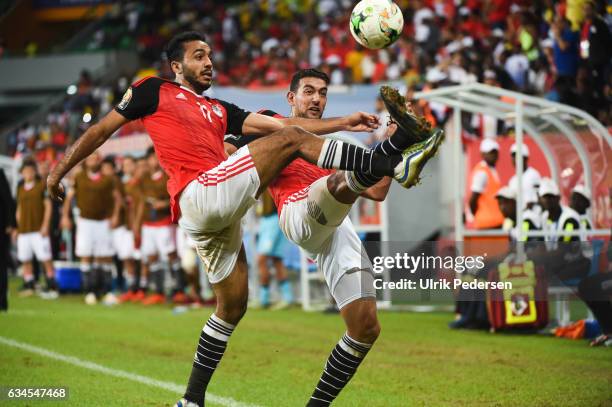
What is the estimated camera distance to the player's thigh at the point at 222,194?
5.32 m

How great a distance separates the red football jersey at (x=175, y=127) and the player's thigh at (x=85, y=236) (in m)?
10.00

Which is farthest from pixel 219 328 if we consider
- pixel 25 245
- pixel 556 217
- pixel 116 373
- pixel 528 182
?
pixel 25 245

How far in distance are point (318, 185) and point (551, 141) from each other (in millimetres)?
6405

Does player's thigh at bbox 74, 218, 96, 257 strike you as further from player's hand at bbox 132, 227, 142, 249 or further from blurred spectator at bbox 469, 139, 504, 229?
blurred spectator at bbox 469, 139, 504, 229

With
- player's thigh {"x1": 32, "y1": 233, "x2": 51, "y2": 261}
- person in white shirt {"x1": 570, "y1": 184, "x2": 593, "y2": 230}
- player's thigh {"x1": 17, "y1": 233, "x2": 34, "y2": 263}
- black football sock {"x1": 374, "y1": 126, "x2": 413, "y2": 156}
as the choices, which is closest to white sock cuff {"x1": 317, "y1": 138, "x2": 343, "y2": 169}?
black football sock {"x1": 374, "y1": 126, "x2": 413, "y2": 156}

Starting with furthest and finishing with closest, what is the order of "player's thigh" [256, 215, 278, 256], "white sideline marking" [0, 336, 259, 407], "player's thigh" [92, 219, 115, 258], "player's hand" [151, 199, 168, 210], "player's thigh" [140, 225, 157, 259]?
"player's thigh" [92, 219, 115, 258] < "player's thigh" [140, 225, 157, 259] < "player's hand" [151, 199, 168, 210] < "player's thigh" [256, 215, 278, 256] < "white sideline marking" [0, 336, 259, 407]

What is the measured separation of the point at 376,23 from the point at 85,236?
33.8 ft

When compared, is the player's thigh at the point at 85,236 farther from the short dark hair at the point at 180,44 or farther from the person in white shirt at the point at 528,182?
the short dark hair at the point at 180,44

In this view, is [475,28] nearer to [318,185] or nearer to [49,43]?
[318,185]

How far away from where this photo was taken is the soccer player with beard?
18.3 ft

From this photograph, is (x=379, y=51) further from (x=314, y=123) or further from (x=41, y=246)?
(x=314, y=123)

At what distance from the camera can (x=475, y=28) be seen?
18.7 meters

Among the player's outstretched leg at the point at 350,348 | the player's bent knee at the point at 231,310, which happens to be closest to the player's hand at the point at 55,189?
the player's bent knee at the point at 231,310

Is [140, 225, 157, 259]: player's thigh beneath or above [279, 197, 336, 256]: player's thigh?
beneath
